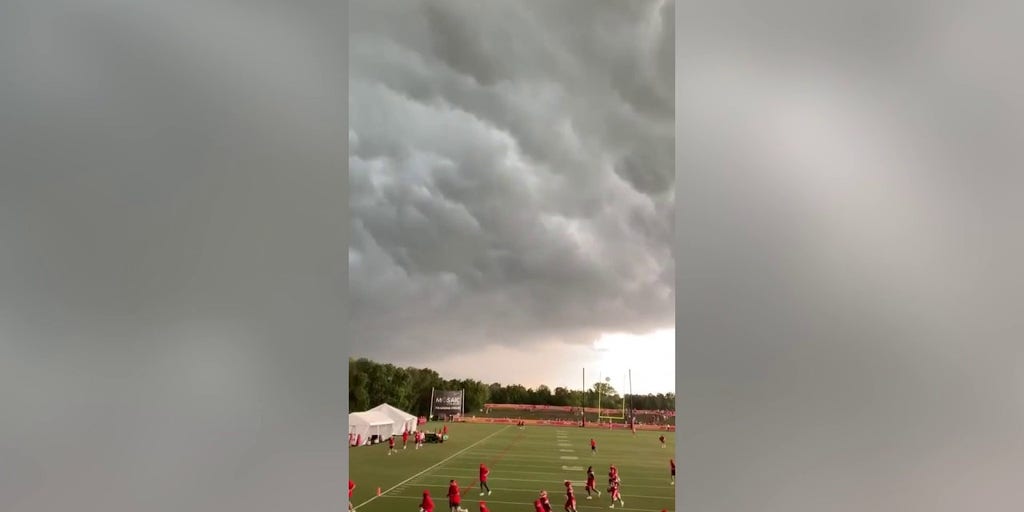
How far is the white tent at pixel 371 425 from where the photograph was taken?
3547 millimetres

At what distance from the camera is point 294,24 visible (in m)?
2.22

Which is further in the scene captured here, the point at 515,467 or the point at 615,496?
the point at 515,467

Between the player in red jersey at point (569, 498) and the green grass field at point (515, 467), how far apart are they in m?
0.03

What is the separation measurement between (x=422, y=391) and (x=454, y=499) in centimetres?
58

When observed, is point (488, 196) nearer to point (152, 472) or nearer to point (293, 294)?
point (293, 294)

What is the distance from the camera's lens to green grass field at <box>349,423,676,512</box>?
3.23 meters

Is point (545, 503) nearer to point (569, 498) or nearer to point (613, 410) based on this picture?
point (569, 498)

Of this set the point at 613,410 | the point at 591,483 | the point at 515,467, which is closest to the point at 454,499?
Answer: the point at 515,467

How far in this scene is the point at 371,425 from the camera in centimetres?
359

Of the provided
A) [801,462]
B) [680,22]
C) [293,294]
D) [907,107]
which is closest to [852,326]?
[801,462]

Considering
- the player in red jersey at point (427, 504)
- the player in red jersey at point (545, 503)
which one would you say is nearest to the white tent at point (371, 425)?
the player in red jersey at point (427, 504)

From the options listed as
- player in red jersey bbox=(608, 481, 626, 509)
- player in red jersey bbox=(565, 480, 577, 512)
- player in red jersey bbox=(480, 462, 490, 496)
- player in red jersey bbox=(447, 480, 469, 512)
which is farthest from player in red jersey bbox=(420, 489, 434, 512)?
player in red jersey bbox=(608, 481, 626, 509)

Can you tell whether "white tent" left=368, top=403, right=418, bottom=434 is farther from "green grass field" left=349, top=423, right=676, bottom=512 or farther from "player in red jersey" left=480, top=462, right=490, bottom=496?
"player in red jersey" left=480, top=462, right=490, bottom=496

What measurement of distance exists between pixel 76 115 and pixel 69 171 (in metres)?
0.18
